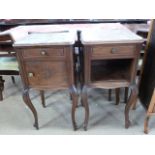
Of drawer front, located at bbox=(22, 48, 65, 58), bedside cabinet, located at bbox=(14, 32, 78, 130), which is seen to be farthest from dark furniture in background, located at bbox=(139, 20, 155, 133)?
drawer front, located at bbox=(22, 48, 65, 58)

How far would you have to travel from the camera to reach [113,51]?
111cm

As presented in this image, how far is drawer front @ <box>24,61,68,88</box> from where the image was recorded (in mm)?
1160

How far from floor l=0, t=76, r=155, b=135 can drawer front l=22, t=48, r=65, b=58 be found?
0.67m

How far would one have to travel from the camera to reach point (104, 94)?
1.97m

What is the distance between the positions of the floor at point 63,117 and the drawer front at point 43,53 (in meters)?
0.67

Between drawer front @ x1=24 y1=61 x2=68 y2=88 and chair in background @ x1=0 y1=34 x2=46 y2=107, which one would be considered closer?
drawer front @ x1=24 y1=61 x2=68 y2=88

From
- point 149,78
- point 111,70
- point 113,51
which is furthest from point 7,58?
point 149,78

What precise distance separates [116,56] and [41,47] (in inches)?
18.5

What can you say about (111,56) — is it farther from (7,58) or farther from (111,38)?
(7,58)

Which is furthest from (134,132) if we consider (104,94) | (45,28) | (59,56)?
(45,28)

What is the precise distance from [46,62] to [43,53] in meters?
0.07

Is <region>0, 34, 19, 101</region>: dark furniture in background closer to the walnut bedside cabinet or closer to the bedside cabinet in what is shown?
the bedside cabinet
